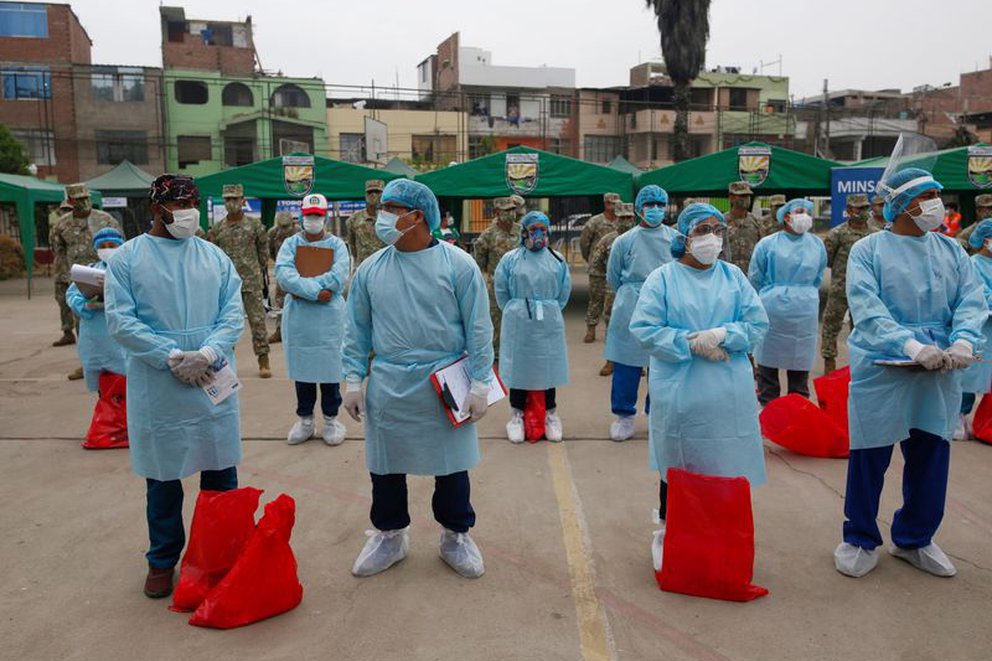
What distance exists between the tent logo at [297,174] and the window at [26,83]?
2635 cm

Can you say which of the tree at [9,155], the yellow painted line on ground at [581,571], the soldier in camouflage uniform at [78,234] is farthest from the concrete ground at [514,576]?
the tree at [9,155]

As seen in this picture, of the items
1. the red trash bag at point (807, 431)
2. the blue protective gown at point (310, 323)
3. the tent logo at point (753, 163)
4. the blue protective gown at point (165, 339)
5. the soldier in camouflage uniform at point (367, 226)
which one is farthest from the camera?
the tent logo at point (753, 163)

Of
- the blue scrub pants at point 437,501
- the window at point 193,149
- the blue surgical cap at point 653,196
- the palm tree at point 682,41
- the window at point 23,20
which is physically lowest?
the blue scrub pants at point 437,501

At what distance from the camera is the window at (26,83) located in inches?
1255

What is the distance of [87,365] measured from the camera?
18.6ft

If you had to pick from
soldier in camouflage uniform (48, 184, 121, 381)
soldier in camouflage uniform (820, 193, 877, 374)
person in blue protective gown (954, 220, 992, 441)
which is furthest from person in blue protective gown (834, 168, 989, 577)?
soldier in camouflage uniform (48, 184, 121, 381)

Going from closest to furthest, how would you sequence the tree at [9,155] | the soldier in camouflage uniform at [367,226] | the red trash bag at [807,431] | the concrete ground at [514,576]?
the concrete ground at [514,576] → the red trash bag at [807,431] → the soldier in camouflage uniform at [367,226] → the tree at [9,155]

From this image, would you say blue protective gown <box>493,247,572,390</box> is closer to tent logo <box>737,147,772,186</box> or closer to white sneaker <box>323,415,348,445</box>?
white sneaker <box>323,415,348,445</box>

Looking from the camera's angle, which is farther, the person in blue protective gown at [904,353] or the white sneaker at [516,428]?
the white sneaker at [516,428]

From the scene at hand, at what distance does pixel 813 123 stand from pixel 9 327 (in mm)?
43443

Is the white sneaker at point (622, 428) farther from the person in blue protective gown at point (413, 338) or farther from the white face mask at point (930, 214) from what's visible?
the white face mask at point (930, 214)

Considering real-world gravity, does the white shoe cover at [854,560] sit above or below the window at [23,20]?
below

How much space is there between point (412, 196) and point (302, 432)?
9.72 feet

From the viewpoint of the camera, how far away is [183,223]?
3316 mm
